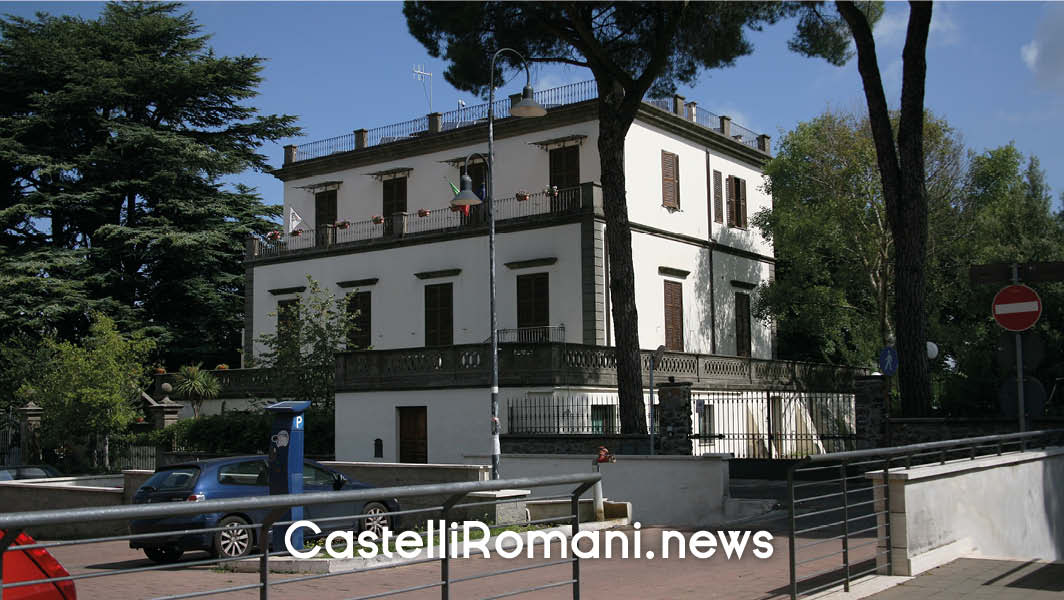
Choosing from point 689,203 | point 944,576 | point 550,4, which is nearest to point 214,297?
point 689,203

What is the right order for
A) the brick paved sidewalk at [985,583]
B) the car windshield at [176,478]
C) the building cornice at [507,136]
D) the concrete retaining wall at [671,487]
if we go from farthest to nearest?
the building cornice at [507,136] < the concrete retaining wall at [671,487] < the car windshield at [176,478] < the brick paved sidewalk at [985,583]

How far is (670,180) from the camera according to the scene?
36.2m

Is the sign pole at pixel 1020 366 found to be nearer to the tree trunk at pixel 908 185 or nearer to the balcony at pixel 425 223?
the tree trunk at pixel 908 185

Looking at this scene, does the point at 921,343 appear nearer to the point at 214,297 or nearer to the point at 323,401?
the point at 323,401

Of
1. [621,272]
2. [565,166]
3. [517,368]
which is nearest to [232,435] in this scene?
[517,368]

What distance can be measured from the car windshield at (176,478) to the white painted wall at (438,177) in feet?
70.2

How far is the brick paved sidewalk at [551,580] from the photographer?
9758mm

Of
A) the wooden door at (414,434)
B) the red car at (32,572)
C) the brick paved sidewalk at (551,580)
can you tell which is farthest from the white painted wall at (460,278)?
the red car at (32,572)

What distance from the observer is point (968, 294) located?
36.8 meters

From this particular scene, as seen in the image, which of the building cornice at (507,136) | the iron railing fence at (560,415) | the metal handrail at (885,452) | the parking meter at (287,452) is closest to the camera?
the metal handrail at (885,452)

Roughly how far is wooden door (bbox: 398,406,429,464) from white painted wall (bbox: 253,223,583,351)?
586 cm

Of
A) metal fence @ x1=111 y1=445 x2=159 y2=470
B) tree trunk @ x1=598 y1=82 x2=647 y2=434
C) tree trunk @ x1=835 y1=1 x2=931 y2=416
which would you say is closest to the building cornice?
tree trunk @ x1=598 y1=82 x2=647 y2=434

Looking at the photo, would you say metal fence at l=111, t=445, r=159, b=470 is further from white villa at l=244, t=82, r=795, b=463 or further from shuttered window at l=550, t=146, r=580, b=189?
shuttered window at l=550, t=146, r=580, b=189

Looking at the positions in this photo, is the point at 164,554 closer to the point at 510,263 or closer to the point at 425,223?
the point at 510,263
